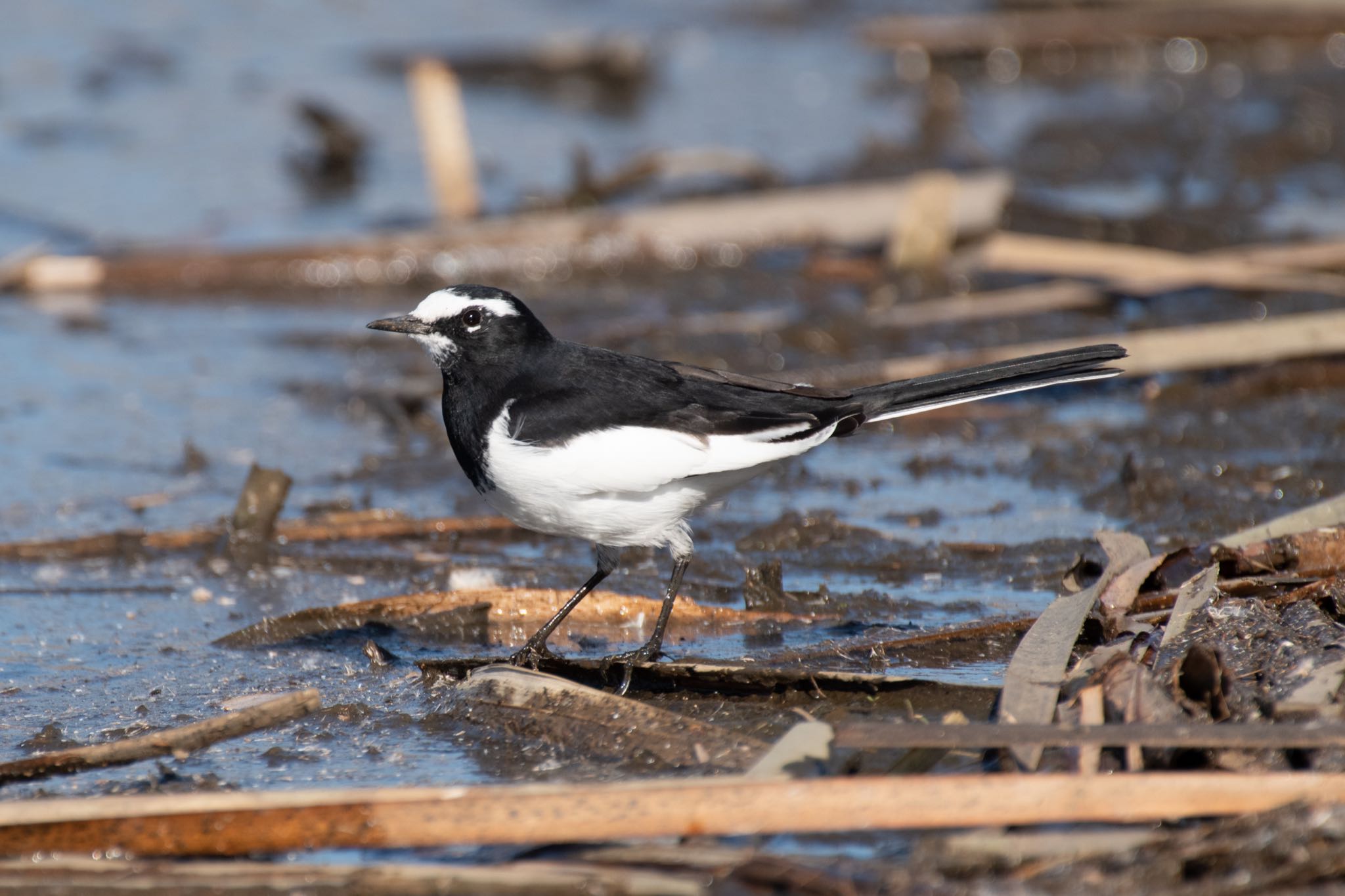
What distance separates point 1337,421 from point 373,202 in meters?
6.38

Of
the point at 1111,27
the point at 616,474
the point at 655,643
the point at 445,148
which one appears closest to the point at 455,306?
the point at 616,474

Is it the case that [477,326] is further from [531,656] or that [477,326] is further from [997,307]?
[997,307]

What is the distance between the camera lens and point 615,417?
158 inches

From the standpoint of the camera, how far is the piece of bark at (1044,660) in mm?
3352

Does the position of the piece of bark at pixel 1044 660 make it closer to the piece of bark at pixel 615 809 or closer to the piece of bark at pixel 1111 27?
the piece of bark at pixel 615 809

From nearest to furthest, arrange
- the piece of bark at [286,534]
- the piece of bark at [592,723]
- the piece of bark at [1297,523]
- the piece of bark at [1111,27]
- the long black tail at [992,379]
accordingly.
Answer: the piece of bark at [592,723] < the long black tail at [992,379] < the piece of bark at [1297,523] < the piece of bark at [286,534] < the piece of bark at [1111,27]

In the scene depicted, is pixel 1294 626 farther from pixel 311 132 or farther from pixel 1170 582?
pixel 311 132

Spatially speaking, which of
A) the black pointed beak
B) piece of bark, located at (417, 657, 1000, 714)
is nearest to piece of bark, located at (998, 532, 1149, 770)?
piece of bark, located at (417, 657, 1000, 714)

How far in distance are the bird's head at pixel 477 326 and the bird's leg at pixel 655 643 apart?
0.75 meters

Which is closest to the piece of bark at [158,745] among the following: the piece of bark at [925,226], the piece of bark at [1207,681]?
the piece of bark at [1207,681]

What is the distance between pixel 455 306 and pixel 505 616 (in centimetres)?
95

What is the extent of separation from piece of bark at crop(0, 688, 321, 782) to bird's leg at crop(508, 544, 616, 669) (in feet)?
2.42

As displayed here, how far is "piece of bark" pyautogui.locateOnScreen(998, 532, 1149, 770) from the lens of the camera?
335 centimetres

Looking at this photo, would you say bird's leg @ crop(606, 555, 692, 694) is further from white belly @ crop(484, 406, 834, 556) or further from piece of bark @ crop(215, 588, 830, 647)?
white belly @ crop(484, 406, 834, 556)
